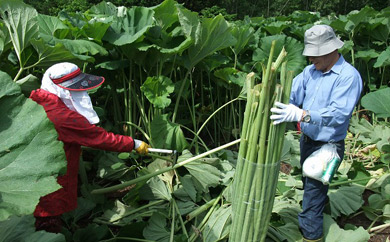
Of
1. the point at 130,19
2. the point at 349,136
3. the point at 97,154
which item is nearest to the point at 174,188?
the point at 97,154

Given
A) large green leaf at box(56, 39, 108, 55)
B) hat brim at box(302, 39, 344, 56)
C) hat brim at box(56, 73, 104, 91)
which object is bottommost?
hat brim at box(56, 73, 104, 91)

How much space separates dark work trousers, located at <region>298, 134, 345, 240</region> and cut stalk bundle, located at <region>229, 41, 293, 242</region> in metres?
0.54

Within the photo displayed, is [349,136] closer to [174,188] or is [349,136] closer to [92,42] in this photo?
[174,188]

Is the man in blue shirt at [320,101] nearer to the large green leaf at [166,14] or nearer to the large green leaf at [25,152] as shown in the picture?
the large green leaf at [25,152]

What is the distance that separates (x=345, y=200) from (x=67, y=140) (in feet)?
7.55

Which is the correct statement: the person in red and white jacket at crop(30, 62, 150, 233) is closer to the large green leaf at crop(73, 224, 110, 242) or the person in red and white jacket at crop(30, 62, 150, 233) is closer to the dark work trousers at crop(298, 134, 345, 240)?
the large green leaf at crop(73, 224, 110, 242)

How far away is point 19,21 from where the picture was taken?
283cm

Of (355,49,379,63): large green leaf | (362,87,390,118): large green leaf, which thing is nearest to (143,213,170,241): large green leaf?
(362,87,390,118): large green leaf

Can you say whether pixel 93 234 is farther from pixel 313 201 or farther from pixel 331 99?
pixel 331 99

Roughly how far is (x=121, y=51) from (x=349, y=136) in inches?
126

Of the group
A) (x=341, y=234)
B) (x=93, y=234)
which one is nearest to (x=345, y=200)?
(x=341, y=234)

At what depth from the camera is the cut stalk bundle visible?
6.51ft

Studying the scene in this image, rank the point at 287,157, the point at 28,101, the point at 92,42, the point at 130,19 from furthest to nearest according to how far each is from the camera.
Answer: the point at 287,157 → the point at 130,19 → the point at 92,42 → the point at 28,101

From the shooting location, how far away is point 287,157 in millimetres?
4016
